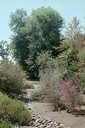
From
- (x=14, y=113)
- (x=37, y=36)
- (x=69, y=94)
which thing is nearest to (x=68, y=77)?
(x=69, y=94)

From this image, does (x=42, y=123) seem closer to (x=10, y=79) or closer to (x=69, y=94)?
(x=69, y=94)

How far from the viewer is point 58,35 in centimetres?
4509

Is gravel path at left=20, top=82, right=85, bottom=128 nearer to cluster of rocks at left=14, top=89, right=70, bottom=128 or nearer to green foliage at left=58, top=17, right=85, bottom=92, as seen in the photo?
cluster of rocks at left=14, top=89, right=70, bottom=128

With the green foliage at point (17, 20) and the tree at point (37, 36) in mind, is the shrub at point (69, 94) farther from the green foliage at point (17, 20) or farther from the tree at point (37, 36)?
the green foliage at point (17, 20)

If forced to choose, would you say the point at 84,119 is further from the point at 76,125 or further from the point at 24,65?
the point at 24,65

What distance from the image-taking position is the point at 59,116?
1544cm

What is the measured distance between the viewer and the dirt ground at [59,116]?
1381 centimetres

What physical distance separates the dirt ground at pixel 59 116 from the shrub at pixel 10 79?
3490 mm

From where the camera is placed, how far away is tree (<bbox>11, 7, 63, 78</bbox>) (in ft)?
144

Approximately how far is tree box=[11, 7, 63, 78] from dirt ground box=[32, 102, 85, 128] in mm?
24444

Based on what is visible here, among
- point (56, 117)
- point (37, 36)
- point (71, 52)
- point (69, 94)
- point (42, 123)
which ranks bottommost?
point (42, 123)

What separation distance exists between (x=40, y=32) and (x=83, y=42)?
2356cm

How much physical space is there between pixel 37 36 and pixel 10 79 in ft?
78.7

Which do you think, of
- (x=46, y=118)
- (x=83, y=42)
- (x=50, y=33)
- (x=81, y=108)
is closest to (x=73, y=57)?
(x=83, y=42)
